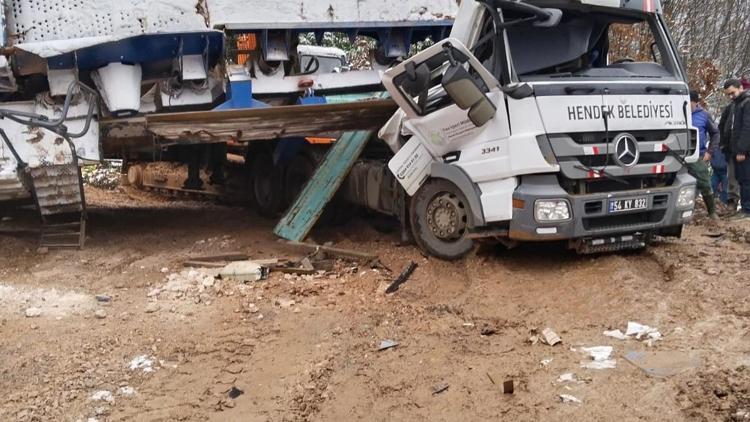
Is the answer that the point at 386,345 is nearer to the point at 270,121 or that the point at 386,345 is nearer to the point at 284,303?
the point at 284,303

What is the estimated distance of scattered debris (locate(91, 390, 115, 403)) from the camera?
169 inches

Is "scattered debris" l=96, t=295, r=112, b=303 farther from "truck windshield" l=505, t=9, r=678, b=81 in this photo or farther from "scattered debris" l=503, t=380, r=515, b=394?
"truck windshield" l=505, t=9, r=678, b=81

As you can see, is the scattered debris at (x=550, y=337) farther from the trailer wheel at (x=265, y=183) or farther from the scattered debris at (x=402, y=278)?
the trailer wheel at (x=265, y=183)

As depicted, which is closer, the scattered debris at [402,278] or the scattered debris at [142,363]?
the scattered debris at [142,363]

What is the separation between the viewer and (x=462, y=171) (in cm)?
628

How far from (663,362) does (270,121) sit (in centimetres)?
456

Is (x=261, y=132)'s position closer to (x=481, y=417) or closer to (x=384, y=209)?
(x=384, y=209)

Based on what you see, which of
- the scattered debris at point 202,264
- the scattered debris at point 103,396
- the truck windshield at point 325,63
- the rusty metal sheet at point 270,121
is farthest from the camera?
the truck windshield at point 325,63

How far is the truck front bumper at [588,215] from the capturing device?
5.80 m

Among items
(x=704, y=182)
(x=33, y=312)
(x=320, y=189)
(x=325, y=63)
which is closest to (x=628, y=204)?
(x=704, y=182)

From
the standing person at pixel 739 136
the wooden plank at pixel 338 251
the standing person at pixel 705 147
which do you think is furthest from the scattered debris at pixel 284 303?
the standing person at pixel 739 136

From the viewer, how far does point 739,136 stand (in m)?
8.55

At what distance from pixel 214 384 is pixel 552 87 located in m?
3.29

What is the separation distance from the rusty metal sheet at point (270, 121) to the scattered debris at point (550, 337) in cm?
321
